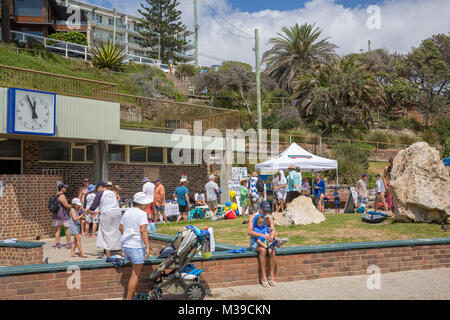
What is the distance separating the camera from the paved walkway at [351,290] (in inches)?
262

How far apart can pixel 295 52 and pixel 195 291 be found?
42101 millimetres

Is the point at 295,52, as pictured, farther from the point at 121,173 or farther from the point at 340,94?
the point at 121,173

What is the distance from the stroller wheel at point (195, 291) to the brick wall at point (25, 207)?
8892mm

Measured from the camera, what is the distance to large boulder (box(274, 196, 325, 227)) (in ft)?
38.8

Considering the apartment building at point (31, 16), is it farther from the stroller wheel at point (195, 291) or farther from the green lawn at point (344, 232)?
the stroller wheel at point (195, 291)

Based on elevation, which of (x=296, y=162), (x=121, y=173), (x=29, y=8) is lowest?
(x=121, y=173)

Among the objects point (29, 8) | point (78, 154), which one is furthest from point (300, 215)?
point (29, 8)

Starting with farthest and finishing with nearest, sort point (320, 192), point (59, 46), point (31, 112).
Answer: point (59, 46), point (320, 192), point (31, 112)

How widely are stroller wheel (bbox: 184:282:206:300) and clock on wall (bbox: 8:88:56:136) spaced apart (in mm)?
9459

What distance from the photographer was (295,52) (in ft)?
151

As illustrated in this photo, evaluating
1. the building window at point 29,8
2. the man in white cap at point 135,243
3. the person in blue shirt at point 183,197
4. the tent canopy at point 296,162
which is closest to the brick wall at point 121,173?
the person in blue shirt at point 183,197

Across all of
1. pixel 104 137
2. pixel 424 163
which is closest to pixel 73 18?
pixel 104 137
